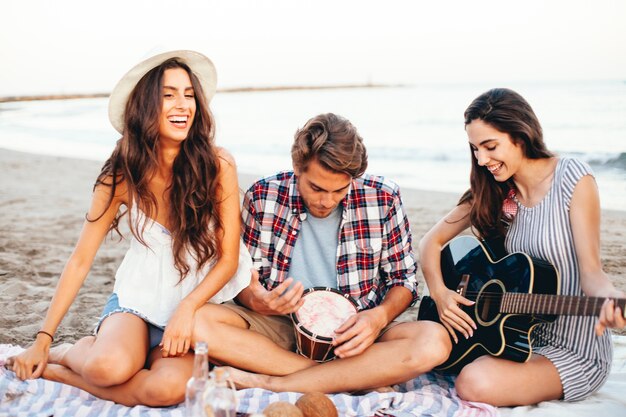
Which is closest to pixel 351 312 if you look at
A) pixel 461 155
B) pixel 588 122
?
pixel 461 155

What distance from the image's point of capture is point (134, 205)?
304cm

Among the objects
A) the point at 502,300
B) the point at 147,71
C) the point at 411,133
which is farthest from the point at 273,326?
the point at 411,133

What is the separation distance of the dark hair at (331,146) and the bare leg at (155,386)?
107 centimetres

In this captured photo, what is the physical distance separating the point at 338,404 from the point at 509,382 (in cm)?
78

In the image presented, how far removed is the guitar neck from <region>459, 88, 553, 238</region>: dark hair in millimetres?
461

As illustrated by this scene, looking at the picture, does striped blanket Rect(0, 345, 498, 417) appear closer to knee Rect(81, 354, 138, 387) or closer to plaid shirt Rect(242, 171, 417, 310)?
knee Rect(81, 354, 138, 387)

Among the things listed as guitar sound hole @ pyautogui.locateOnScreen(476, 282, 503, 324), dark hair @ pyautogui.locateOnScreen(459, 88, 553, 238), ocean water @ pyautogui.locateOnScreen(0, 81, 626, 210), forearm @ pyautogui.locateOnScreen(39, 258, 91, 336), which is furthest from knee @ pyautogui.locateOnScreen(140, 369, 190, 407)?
ocean water @ pyautogui.locateOnScreen(0, 81, 626, 210)

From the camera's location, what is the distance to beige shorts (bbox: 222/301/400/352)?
309cm

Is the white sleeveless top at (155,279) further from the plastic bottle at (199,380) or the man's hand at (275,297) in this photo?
the plastic bottle at (199,380)

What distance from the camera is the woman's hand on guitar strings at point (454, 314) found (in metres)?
2.97

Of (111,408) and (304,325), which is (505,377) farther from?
(111,408)

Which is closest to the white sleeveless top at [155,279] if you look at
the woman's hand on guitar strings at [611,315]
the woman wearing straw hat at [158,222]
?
the woman wearing straw hat at [158,222]

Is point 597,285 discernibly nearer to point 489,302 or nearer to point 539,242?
point 539,242

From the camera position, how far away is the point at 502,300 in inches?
112
